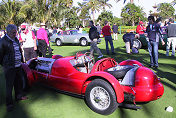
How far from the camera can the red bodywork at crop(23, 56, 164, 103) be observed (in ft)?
9.99

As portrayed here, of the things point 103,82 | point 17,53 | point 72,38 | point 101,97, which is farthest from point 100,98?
point 72,38

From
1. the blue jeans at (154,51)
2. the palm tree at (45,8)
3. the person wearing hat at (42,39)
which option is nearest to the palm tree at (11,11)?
the palm tree at (45,8)

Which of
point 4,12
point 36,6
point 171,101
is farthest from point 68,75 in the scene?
point 4,12

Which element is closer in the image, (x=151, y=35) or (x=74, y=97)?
(x=74, y=97)

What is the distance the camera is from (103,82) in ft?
10.2

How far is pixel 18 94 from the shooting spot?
12.9ft

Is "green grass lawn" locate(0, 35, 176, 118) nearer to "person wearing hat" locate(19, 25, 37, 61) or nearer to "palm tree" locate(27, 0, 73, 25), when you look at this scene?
"person wearing hat" locate(19, 25, 37, 61)

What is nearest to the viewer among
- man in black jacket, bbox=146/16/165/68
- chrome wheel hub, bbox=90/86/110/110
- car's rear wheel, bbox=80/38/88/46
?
chrome wheel hub, bbox=90/86/110/110

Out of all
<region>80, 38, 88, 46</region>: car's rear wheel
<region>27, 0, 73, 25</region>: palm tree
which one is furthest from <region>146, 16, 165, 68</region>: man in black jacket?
<region>27, 0, 73, 25</region>: palm tree

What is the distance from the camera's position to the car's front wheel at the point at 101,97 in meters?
3.03

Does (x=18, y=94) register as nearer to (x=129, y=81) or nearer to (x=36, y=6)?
(x=129, y=81)

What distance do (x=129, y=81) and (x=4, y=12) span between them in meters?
32.0

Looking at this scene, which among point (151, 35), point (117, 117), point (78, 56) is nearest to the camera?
point (117, 117)

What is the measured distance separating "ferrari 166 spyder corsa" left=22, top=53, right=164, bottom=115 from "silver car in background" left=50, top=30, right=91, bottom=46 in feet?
32.8
